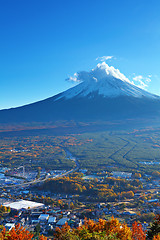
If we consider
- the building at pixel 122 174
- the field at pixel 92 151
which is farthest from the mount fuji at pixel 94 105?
the building at pixel 122 174

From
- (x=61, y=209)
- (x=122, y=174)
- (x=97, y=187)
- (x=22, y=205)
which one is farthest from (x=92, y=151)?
(x=22, y=205)

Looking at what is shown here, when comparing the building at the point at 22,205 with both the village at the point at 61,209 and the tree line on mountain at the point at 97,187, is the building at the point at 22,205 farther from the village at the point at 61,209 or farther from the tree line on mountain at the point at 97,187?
the tree line on mountain at the point at 97,187

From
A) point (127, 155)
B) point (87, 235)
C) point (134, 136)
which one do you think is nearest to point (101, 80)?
point (134, 136)

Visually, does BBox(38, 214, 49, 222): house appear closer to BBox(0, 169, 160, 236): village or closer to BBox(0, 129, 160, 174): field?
BBox(0, 169, 160, 236): village

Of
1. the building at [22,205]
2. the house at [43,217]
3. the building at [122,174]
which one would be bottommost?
the building at [122,174]

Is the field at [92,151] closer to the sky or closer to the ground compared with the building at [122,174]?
closer to the sky

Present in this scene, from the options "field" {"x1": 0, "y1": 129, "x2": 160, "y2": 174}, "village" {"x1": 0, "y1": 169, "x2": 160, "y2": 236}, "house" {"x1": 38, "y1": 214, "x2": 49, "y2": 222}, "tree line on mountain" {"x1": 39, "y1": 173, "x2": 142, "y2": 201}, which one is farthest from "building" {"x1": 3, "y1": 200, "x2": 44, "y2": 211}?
"field" {"x1": 0, "y1": 129, "x2": 160, "y2": 174}

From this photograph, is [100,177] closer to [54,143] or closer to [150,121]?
[54,143]

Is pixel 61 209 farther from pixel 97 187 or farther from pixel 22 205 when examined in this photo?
pixel 97 187

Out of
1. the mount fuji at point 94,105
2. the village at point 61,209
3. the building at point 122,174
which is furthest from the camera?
the mount fuji at point 94,105
